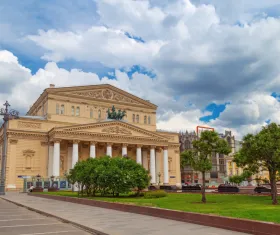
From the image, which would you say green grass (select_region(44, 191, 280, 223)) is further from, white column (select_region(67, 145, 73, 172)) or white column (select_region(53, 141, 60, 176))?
white column (select_region(67, 145, 73, 172))

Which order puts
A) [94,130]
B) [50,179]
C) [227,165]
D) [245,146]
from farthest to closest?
[227,165] < [94,130] < [50,179] < [245,146]

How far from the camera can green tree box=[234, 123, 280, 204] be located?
19.2m

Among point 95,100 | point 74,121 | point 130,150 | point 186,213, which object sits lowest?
point 186,213

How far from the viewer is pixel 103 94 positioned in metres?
68.8

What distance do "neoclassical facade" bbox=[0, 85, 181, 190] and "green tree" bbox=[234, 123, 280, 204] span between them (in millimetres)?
37351

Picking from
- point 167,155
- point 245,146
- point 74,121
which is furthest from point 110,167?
point 167,155

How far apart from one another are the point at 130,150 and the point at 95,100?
12.8 m

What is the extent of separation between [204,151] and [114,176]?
8.38 meters

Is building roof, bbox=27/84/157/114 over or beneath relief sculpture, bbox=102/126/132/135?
over

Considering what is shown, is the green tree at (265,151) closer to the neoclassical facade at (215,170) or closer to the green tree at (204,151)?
the green tree at (204,151)

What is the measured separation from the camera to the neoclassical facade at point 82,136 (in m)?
56.8

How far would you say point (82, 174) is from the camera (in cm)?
3028

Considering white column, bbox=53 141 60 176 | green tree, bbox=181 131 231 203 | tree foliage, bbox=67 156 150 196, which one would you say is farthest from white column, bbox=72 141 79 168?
green tree, bbox=181 131 231 203

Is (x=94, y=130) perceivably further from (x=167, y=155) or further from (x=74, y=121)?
(x=167, y=155)
